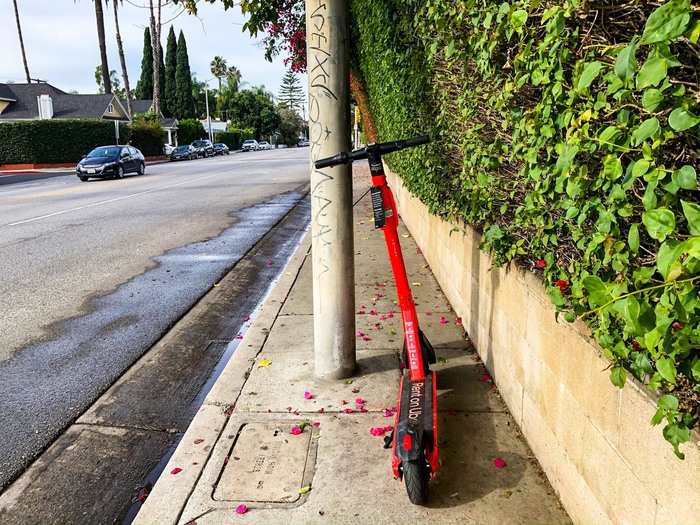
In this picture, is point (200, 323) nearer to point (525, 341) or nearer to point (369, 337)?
point (369, 337)

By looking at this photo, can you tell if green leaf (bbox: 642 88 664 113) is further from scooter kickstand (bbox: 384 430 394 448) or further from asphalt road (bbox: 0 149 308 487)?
asphalt road (bbox: 0 149 308 487)

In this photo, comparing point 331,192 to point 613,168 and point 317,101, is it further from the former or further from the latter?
point 613,168

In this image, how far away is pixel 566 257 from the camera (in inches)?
106

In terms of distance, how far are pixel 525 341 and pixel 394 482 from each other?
1.04 m

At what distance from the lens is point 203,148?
59031 millimetres

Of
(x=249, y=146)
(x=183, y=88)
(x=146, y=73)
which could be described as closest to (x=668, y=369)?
(x=249, y=146)

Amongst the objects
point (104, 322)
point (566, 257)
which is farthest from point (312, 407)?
point (104, 322)

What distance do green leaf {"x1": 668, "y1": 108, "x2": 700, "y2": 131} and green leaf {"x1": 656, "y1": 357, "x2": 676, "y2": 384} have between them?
0.59 metres

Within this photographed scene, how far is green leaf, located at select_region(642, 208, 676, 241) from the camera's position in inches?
55.1

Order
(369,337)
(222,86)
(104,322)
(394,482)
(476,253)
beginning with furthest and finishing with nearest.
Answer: (222,86) → (104,322) → (369,337) → (476,253) → (394,482)

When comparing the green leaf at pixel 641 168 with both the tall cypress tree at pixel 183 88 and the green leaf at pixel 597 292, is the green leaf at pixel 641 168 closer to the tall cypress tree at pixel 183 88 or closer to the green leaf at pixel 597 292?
the green leaf at pixel 597 292

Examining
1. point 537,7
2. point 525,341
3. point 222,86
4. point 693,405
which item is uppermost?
point 222,86

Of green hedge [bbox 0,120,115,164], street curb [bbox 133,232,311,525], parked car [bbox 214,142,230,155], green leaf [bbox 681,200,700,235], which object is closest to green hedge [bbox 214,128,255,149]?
parked car [bbox 214,142,230,155]

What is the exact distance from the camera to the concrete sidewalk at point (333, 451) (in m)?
2.96
